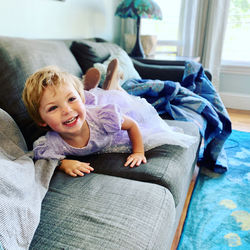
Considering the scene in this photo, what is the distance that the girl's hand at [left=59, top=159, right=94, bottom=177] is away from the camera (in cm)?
93

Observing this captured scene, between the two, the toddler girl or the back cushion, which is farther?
the back cushion

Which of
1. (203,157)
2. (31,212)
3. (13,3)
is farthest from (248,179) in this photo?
(13,3)

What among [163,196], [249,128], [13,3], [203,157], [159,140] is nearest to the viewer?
[163,196]

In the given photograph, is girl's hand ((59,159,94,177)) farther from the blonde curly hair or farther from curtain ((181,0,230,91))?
curtain ((181,0,230,91))

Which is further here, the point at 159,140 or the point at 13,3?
the point at 13,3

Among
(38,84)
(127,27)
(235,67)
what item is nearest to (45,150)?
(38,84)

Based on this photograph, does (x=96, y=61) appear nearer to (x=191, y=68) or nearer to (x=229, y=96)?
(x=191, y=68)

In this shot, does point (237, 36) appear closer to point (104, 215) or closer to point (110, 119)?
point (110, 119)

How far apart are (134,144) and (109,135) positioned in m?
0.13

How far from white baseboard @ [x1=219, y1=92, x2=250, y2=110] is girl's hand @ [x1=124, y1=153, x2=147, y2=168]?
2.50 metres

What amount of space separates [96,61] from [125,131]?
2.38 feet

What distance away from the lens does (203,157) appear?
5.91ft

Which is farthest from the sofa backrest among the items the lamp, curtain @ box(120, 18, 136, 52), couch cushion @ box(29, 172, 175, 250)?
curtain @ box(120, 18, 136, 52)

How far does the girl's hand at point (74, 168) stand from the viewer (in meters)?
0.93
